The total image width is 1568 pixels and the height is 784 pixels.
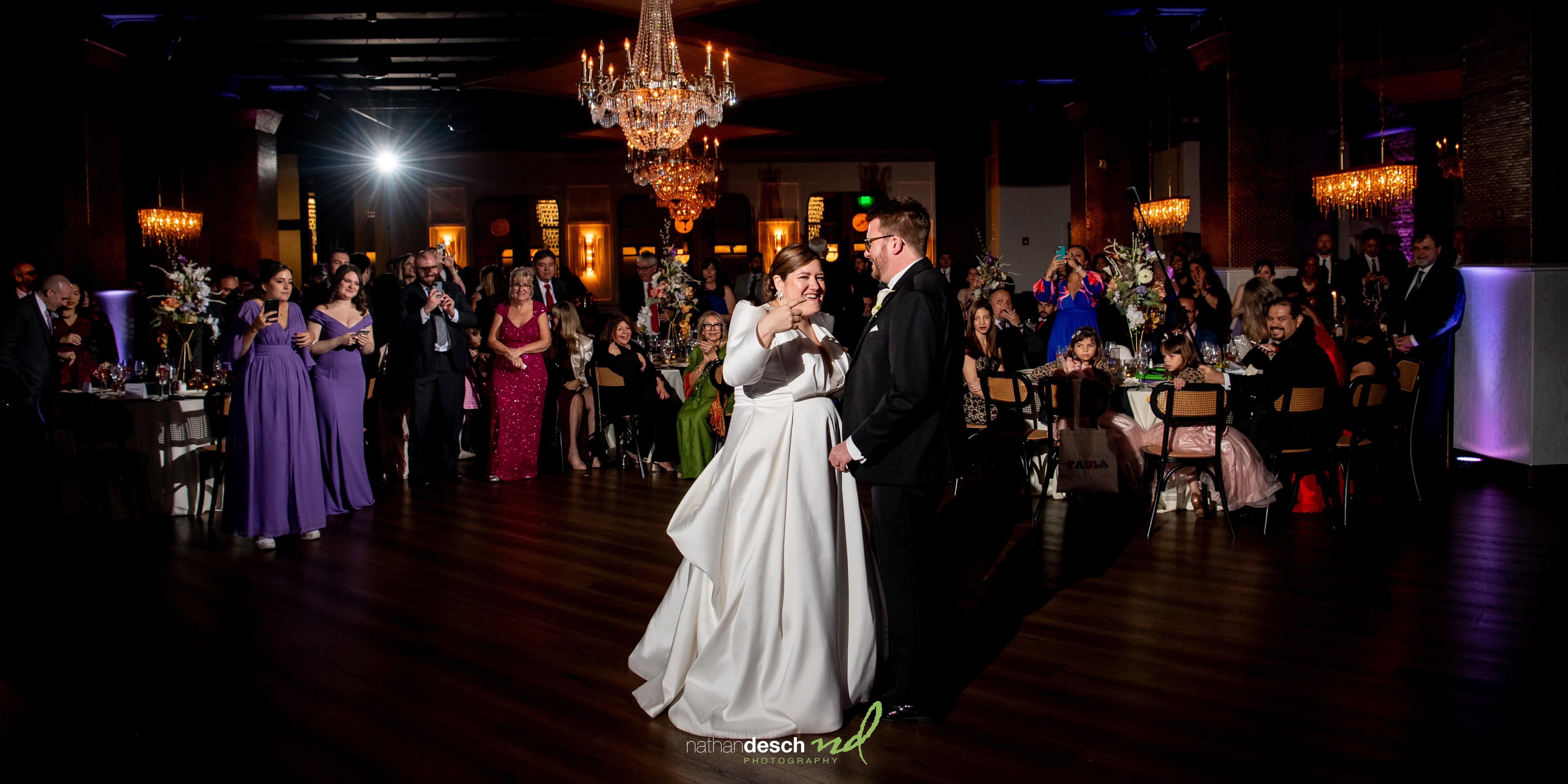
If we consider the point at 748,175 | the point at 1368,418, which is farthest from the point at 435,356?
the point at 748,175

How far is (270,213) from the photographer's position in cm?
1527

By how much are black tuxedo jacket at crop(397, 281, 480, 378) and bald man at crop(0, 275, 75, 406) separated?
2.04 m

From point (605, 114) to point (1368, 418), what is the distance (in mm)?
5892

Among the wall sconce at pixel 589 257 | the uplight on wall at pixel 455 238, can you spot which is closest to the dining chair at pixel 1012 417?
the wall sconce at pixel 589 257

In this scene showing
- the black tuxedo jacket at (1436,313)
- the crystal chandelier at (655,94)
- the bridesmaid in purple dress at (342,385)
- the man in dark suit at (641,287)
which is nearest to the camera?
the bridesmaid in purple dress at (342,385)

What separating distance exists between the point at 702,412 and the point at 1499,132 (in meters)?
5.72

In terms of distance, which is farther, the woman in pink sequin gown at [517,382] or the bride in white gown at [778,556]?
the woman in pink sequin gown at [517,382]

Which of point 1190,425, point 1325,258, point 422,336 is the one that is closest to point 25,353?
point 422,336

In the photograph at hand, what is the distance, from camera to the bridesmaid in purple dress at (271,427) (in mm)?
5223

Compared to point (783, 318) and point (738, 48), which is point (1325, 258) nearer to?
point (738, 48)

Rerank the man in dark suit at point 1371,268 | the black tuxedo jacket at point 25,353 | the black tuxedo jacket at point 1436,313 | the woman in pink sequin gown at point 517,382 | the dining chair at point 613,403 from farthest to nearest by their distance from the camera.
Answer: the man in dark suit at point 1371,268 < the dining chair at point 613,403 < the woman in pink sequin gown at point 517,382 < the black tuxedo jacket at point 1436,313 < the black tuxedo jacket at point 25,353

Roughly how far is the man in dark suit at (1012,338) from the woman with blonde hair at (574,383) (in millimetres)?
3110

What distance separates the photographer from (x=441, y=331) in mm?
7125

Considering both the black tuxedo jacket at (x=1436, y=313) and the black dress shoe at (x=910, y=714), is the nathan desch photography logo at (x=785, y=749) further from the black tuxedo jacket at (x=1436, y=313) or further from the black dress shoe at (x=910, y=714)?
the black tuxedo jacket at (x=1436, y=313)
